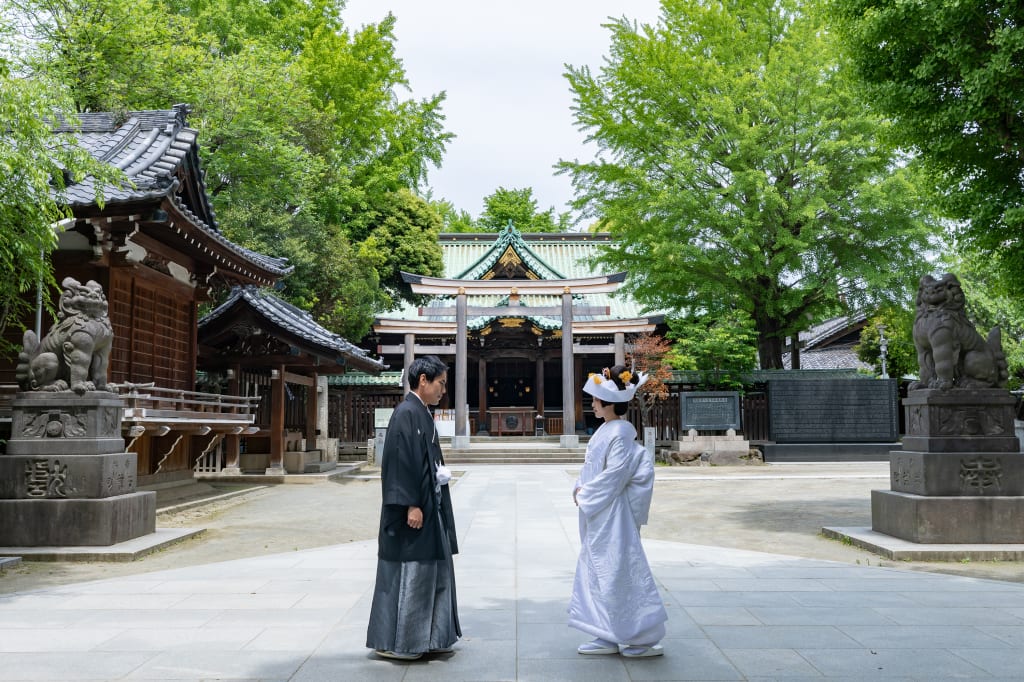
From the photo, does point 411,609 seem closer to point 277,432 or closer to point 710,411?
point 277,432

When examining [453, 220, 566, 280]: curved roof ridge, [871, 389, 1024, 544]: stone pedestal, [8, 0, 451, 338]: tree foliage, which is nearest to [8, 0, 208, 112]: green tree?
[8, 0, 451, 338]: tree foliage

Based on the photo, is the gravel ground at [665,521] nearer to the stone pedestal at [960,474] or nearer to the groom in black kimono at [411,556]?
the stone pedestal at [960,474]

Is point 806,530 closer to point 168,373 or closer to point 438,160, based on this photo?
point 168,373

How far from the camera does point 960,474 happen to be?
26.0ft

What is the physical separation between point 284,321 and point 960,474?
13249 mm

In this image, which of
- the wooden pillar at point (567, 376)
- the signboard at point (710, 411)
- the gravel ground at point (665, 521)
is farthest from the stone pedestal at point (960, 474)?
the wooden pillar at point (567, 376)

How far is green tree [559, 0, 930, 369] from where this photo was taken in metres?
19.1

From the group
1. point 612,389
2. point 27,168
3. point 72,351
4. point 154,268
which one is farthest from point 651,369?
point 612,389

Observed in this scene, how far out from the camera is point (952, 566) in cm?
716

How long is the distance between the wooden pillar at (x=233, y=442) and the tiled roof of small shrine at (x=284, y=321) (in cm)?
157

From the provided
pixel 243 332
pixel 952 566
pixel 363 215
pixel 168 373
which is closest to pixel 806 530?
pixel 952 566

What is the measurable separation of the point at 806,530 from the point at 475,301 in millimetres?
22711

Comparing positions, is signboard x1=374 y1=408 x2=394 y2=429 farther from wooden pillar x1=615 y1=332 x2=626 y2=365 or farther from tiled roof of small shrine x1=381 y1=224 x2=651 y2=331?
wooden pillar x1=615 y1=332 x2=626 y2=365

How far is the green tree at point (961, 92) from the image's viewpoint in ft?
26.9
